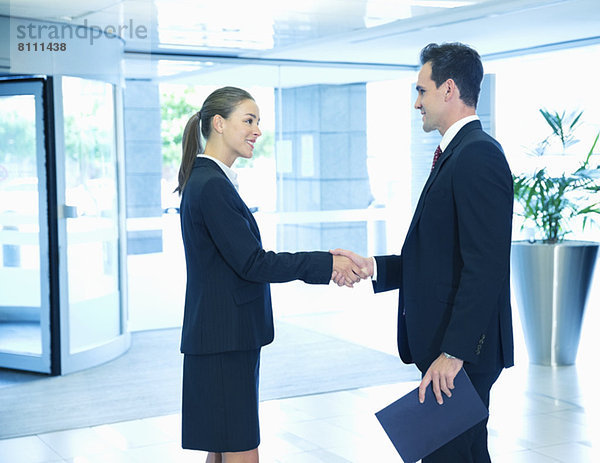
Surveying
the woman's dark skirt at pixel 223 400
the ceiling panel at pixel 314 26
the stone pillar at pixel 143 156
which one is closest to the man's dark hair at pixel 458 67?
the woman's dark skirt at pixel 223 400

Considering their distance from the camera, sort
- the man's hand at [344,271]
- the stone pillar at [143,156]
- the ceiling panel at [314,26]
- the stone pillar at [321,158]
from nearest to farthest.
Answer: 1. the man's hand at [344,271]
2. the ceiling panel at [314,26]
3. the stone pillar at [143,156]
4. the stone pillar at [321,158]

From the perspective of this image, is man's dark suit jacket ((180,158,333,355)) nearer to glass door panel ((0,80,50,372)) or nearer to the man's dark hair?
the man's dark hair

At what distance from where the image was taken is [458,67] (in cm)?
240

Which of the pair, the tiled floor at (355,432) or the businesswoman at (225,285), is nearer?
the businesswoman at (225,285)

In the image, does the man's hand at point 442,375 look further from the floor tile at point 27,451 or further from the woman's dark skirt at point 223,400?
the floor tile at point 27,451

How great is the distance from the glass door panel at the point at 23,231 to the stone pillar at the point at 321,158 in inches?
112

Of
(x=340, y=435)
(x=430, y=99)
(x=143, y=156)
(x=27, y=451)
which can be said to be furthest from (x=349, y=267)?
(x=143, y=156)

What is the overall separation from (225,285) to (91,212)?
→ 12.3 feet

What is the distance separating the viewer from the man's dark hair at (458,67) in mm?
2406

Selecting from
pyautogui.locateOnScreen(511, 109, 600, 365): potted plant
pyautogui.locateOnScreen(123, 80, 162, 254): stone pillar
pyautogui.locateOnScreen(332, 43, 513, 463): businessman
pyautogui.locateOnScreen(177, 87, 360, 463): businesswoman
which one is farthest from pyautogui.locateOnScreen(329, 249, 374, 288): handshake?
pyautogui.locateOnScreen(123, 80, 162, 254): stone pillar

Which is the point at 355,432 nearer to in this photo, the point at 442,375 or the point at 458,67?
the point at 442,375

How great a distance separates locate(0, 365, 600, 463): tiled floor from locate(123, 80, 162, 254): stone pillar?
10.4 feet

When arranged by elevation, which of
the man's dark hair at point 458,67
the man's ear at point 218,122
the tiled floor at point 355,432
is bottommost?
the tiled floor at point 355,432

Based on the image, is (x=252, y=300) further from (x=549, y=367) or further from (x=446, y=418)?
(x=549, y=367)
